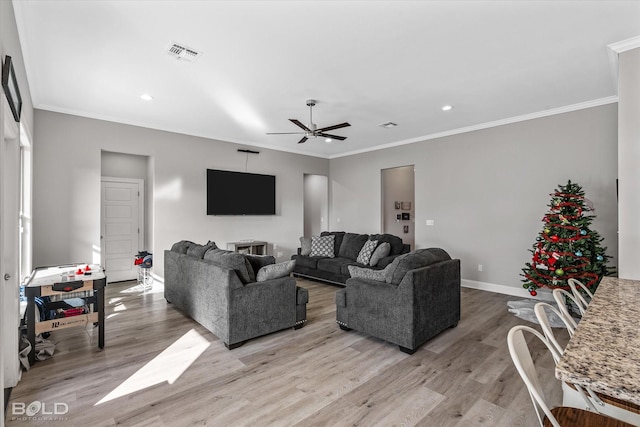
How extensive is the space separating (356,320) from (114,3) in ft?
11.4

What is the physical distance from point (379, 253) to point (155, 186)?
13.2ft

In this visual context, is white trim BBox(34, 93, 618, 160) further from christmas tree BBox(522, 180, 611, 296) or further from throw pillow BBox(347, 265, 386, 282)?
throw pillow BBox(347, 265, 386, 282)

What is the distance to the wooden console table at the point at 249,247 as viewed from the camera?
6395mm

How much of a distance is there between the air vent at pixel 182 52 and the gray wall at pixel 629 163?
12.9ft

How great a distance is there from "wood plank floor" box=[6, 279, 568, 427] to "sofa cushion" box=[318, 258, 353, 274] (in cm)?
196

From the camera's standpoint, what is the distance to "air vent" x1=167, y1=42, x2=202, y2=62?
2.90 metres

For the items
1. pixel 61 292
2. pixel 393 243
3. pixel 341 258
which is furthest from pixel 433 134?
pixel 61 292

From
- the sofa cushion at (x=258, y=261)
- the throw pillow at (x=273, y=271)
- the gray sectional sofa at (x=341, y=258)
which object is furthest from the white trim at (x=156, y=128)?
the throw pillow at (x=273, y=271)

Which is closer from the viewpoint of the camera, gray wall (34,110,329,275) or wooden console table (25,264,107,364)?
wooden console table (25,264,107,364)

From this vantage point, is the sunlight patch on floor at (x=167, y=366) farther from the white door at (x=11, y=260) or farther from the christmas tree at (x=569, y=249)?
the christmas tree at (x=569, y=249)

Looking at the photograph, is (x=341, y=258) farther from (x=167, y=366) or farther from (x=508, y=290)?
(x=167, y=366)

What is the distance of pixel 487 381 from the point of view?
2543 mm

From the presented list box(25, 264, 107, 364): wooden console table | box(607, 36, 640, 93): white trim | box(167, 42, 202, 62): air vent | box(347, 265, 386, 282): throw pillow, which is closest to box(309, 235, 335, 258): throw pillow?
box(347, 265, 386, 282): throw pillow

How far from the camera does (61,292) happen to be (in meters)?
2.83
